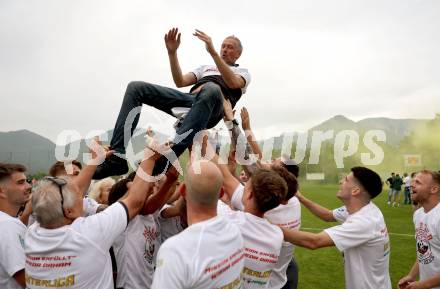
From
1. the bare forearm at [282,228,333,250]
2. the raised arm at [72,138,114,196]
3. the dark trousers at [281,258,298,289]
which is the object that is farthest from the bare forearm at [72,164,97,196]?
the dark trousers at [281,258,298,289]

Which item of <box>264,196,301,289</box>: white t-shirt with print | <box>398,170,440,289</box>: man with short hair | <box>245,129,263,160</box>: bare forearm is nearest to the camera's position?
<box>264,196,301,289</box>: white t-shirt with print

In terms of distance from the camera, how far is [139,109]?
13.8 feet

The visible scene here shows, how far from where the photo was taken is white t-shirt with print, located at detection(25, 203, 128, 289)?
3117mm

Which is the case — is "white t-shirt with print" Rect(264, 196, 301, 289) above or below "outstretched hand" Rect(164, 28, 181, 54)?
below

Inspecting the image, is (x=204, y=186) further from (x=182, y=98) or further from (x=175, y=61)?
(x=175, y=61)

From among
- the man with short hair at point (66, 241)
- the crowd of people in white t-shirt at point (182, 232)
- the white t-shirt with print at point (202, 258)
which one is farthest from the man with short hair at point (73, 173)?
the white t-shirt with print at point (202, 258)

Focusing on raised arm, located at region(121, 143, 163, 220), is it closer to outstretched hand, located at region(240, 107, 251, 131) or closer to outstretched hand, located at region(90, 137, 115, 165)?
outstretched hand, located at region(90, 137, 115, 165)

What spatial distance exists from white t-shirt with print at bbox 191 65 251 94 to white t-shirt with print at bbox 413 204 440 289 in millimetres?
3065

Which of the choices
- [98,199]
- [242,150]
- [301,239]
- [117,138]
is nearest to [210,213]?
[301,239]

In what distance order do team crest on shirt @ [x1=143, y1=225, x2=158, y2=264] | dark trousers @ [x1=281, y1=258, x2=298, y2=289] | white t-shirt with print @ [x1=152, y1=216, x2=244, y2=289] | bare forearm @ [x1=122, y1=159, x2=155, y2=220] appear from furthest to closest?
1. dark trousers @ [x1=281, y1=258, x2=298, y2=289]
2. team crest on shirt @ [x1=143, y1=225, x2=158, y2=264]
3. bare forearm @ [x1=122, y1=159, x2=155, y2=220]
4. white t-shirt with print @ [x1=152, y1=216, x2=244, y2=289]

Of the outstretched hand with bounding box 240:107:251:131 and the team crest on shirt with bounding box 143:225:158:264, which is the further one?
the outstretched hand with bounding box 240:107:251:131

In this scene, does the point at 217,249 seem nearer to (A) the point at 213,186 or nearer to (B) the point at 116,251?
(A) the point at 213,186

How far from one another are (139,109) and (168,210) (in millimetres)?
1262

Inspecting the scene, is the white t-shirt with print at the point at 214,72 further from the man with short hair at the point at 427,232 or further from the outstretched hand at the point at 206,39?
the man with short hair at the point at 427,232
